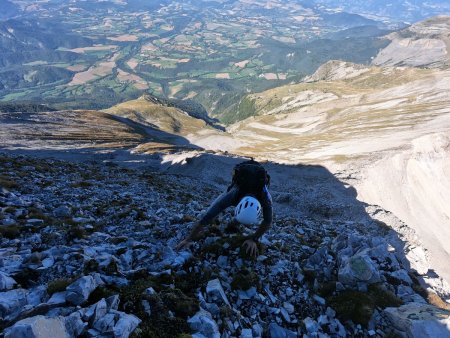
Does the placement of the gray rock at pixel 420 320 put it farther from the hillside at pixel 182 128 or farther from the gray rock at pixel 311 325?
the hillside at pixel 182 128

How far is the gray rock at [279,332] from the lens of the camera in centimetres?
934

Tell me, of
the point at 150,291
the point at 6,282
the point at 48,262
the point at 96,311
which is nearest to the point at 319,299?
the point at 150,291

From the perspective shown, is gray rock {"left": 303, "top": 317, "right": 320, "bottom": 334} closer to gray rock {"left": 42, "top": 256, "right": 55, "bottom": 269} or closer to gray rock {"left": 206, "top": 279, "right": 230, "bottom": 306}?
gray rock {"left": 206, "top": 279, "right": 230, "bottom": 306}

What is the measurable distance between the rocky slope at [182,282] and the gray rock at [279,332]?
1.2 inches

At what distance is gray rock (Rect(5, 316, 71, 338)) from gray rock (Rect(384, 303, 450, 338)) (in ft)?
32.1

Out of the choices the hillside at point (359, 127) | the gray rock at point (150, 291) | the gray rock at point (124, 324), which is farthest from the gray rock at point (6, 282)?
the hillside at point (359, 127)

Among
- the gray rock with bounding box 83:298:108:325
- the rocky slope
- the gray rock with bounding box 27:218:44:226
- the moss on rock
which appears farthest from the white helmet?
the gray rock with bounding box 27:218:44:226

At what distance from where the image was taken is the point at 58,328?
20.3ft

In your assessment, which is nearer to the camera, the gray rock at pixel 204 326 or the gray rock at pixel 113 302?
the gray rock at pixel 113 302

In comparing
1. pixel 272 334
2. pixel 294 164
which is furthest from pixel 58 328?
pixel 294 164

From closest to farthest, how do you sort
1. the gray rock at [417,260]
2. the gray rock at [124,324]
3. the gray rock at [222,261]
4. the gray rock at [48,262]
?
the gray rock at [124,324] → the gray rock at [48,262] → the gray rock at [222,261] → the gray rock at [417,260]

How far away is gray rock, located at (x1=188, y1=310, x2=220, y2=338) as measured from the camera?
7.96 meters

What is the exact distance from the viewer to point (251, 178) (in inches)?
439

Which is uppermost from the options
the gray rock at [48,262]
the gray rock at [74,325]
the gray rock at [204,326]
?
the gray rock at [74,325]
